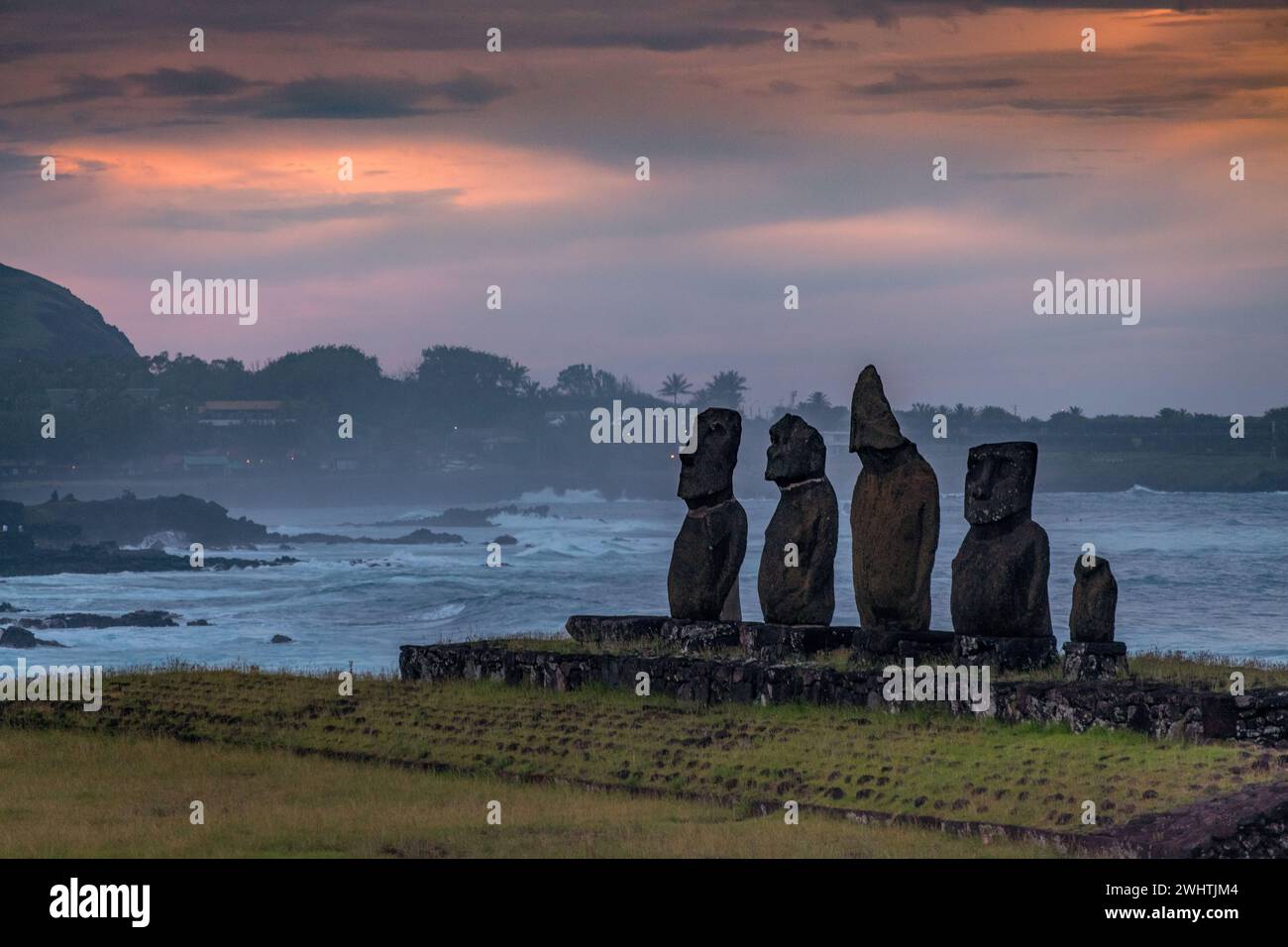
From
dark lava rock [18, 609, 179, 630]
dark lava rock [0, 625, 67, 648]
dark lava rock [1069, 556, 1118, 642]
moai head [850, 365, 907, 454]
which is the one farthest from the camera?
dark lava rock [18, 609, 179, 630]

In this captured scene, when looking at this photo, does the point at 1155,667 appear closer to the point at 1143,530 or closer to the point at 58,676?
the point at 58,676

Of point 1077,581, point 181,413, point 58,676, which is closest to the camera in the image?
point 1077,581

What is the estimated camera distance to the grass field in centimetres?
1606

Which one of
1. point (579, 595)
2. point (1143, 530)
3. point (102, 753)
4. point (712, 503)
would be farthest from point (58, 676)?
point (1143, 530)

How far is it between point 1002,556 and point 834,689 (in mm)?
2269

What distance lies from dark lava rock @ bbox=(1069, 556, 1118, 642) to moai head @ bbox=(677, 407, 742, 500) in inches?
215

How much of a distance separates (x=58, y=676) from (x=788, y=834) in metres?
14.0

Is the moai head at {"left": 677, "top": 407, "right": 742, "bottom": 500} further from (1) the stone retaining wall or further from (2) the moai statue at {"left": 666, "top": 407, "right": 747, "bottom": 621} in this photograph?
(1) the stone retaining wall

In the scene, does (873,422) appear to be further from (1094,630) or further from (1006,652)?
(1094,630)

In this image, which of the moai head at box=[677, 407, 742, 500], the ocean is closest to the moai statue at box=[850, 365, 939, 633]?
the moai head at box=[677, 407, 742, 500]

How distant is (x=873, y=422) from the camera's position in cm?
2152

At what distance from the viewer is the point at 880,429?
2145 centimetres

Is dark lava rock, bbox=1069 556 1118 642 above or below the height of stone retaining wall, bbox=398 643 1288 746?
above

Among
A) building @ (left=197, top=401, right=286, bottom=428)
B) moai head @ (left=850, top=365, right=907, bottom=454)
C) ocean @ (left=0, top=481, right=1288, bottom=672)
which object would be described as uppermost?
building @ (left=197, top=401, right=286, bottom=428)
